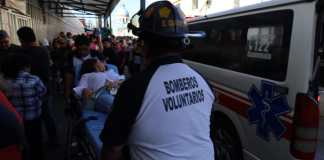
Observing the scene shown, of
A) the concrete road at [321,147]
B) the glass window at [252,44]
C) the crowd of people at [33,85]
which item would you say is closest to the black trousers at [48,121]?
the crowd of people at [33,85]

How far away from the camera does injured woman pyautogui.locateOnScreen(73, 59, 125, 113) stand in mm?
3391

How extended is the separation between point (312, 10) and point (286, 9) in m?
0.28

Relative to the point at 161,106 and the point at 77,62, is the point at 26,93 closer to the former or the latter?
the point at 77,62

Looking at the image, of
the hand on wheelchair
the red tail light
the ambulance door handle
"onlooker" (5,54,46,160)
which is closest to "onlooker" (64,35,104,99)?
the hand on wheelchair

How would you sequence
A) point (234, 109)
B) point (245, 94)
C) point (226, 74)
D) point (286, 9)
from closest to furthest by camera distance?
1. point (286, 9)
2. point (245, 94)
3. point (234, 109)
4. point (226, 74)

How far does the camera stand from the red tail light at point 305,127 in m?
2.27

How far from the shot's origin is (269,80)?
2.66 metres

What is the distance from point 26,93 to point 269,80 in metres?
2.36

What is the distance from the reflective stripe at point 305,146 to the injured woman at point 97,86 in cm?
183

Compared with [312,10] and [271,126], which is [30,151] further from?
[312,10]

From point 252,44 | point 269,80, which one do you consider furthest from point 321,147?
point 252,44

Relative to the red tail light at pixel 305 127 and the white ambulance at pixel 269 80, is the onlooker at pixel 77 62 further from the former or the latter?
the red tail light at pixel 305 127

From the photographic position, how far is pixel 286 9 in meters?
2.52

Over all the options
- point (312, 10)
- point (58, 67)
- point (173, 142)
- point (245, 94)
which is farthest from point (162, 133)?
point (58, 67)
